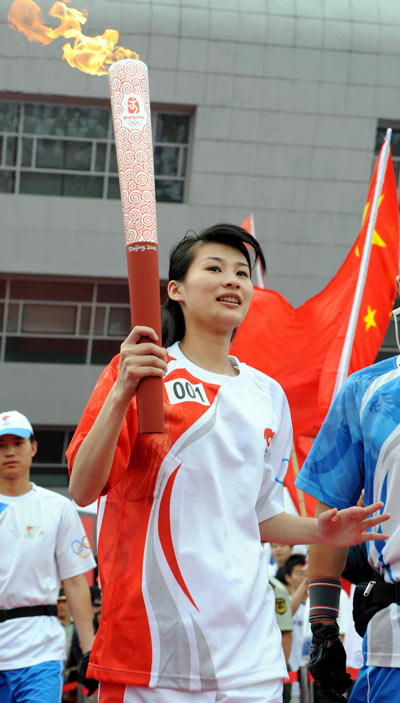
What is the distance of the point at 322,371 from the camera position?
25.4 ft

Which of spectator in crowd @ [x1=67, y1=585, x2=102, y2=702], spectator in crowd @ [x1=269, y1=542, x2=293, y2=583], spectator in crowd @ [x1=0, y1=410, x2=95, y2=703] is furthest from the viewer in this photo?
spectator in crowd @ [x1=269, y1=542, x2=293, y2=583]

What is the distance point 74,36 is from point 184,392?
3.39 feet

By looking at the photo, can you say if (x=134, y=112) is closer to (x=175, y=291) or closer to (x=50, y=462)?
(x=175, y=291)

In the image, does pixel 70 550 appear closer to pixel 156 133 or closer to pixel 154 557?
pixel 154 557

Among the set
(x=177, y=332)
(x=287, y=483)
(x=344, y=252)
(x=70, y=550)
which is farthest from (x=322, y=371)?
(x=344, y=252)

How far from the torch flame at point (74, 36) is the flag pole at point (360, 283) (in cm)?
427

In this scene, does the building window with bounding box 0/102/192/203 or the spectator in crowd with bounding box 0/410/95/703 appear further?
the building window with bounding box 0/102/192/203

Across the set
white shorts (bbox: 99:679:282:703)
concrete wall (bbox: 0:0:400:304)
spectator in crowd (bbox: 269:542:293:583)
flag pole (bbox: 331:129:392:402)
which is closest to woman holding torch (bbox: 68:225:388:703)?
white shorts (bbox: 99:679:282:703)

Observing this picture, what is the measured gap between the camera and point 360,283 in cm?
773

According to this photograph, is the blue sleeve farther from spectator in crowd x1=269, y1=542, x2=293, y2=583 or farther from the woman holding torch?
spectator in crowd x1=269, y1=542, x2=293, y2=583

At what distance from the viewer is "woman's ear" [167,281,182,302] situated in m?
3.14

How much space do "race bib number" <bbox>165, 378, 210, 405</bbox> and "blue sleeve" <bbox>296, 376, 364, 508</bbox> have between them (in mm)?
457

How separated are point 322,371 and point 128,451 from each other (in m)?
5.10

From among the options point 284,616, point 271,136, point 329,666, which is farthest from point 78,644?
point 271,136
